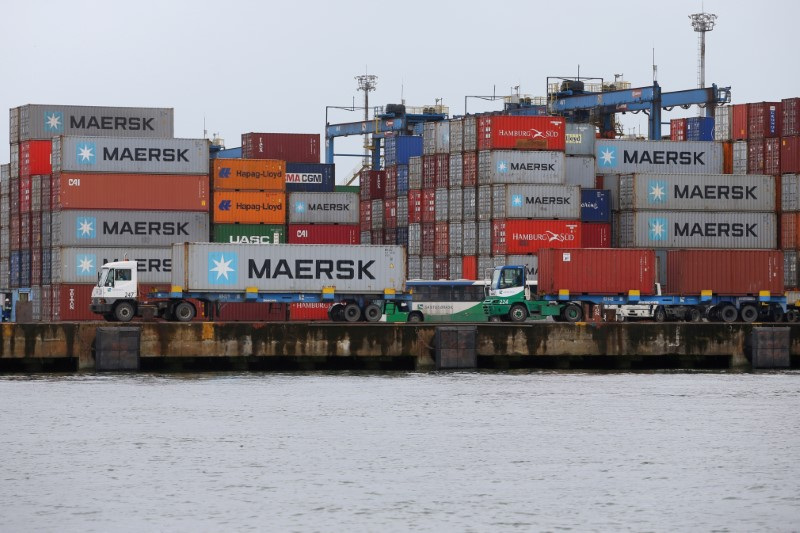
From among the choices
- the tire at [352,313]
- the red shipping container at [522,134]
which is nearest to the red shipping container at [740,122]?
the red shipping container at [522,134]

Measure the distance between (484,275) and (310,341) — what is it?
70.2 feet

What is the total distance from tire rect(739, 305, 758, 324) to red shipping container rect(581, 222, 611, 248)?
11274 millimetres

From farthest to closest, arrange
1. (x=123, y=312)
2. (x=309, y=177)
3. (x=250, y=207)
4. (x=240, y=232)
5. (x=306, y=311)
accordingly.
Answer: (x=309, y=177) → (x=250, y=207) → (x=240, y=232) → (x=306, y=311) → (x=123, y=312)

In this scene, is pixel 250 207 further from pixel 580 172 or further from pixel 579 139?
pixel 579 139

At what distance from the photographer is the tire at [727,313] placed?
64.6 meters

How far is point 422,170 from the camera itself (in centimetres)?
7856

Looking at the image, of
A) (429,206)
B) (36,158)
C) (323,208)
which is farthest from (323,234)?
(36,158)

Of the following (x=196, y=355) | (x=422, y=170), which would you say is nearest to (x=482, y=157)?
(x=422, y=170)

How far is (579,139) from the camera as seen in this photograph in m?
79.2

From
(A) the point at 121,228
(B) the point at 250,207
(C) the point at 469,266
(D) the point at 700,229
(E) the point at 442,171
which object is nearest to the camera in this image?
(A) the point at 121,228

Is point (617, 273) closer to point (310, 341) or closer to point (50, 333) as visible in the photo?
point (310, 341)

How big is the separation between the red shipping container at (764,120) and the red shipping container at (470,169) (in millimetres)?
14402

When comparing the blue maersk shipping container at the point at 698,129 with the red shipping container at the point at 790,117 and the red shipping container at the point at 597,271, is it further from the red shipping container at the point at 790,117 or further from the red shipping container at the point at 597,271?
the red shipping container at the point at 597,271

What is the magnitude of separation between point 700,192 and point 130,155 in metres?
28.8
